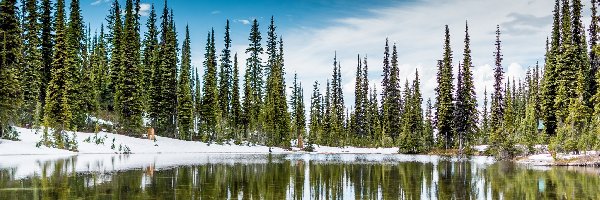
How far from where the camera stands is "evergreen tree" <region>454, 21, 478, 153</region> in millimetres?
69000

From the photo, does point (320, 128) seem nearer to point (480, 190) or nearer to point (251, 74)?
point (251, 74)

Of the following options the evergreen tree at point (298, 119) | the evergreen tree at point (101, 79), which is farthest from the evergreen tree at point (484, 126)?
the evergreen tree at point (101, 79)

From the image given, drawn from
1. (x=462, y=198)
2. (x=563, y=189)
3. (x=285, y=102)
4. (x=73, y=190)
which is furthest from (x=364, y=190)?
(x=285, y=102)

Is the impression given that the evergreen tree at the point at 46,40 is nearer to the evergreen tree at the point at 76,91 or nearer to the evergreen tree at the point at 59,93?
the evergreen tree at the point at 76,91

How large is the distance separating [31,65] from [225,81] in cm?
3176

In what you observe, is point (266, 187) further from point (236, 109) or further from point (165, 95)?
point (236, 109)

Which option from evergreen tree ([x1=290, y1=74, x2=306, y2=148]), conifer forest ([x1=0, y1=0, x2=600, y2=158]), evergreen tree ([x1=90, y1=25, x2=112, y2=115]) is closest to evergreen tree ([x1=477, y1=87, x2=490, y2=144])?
conifer forest ([x1=0, y1=0, x2=600, y2=158])

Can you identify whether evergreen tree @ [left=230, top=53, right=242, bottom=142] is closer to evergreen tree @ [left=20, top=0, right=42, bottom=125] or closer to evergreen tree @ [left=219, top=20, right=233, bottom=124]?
evergreen tree @ [left=219, top=20, right=233, bottom=124]

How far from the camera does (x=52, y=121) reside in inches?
1930

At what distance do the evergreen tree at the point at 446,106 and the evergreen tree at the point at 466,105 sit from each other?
106 cm

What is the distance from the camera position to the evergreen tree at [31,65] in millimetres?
53781

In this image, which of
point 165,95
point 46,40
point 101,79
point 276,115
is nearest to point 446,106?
point 276,115

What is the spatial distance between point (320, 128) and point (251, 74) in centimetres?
1628

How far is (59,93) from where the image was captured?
50906mm
